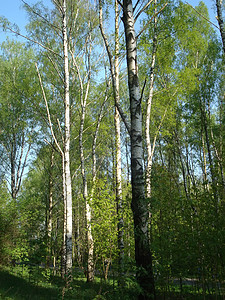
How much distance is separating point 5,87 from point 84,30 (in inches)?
261

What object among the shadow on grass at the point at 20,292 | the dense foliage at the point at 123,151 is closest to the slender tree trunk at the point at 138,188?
the dense foliage at the point at 123,151

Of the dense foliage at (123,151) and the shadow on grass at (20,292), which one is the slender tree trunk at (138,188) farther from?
the shadow on grass at (20,292)

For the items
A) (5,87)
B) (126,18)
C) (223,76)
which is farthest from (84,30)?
(223,76)

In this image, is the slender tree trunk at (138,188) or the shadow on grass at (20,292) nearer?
the slender tree trunk at (138,188)

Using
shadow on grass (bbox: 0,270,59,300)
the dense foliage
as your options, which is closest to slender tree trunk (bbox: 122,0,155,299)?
the dense foliage

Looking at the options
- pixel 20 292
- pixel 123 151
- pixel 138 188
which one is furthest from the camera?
pixel 123 151

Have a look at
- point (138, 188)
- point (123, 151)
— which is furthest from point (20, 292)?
point (123, 151)

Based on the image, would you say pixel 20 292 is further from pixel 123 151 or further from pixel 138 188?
pixel 123 151

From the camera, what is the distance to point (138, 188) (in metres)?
4.57

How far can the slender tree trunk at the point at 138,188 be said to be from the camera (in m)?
4.21

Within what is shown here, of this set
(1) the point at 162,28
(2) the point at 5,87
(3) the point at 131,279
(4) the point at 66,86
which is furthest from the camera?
(2) the point at 5,87

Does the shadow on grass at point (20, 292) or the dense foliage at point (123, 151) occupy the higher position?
the dense foliage at point (123, 151)

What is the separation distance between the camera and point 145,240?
432 cm

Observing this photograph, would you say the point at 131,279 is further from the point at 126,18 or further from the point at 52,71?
the point at 52,71
